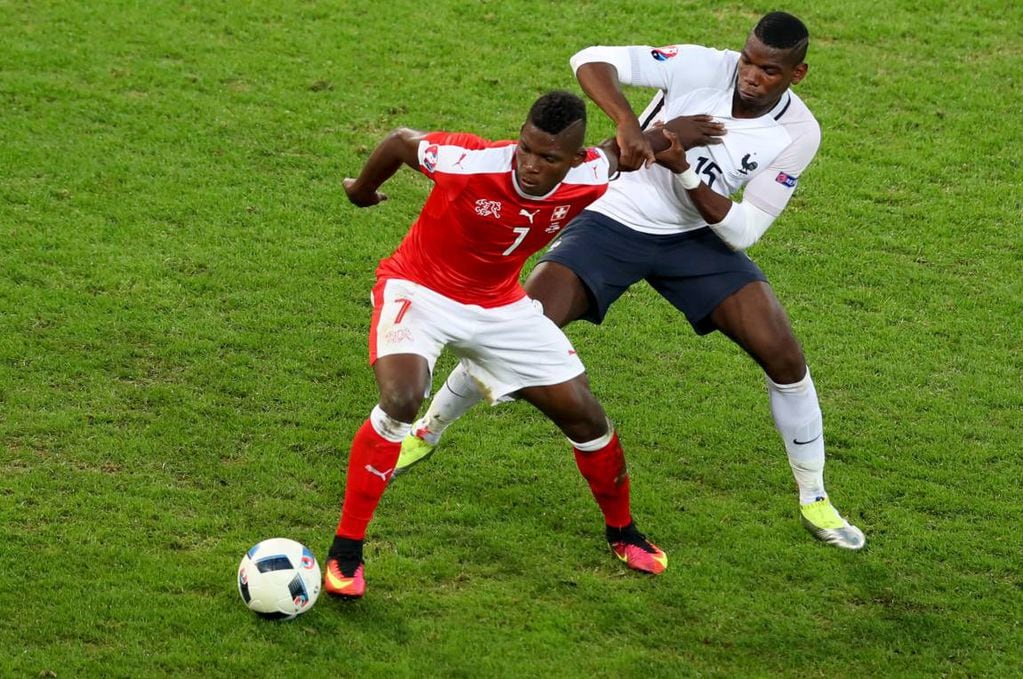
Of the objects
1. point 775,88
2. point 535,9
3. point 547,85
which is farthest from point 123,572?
point 535,9

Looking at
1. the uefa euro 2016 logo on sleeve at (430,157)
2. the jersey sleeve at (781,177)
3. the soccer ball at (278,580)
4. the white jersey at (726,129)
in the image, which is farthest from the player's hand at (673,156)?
the soccer ball at (278,580)

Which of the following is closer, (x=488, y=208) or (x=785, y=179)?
(x=488, y=208)

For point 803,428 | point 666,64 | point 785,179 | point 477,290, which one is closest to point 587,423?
point 477,290

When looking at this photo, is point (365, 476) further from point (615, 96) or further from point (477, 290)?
point (615, 96)

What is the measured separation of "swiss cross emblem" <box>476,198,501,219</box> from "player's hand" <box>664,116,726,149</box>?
3.73ft

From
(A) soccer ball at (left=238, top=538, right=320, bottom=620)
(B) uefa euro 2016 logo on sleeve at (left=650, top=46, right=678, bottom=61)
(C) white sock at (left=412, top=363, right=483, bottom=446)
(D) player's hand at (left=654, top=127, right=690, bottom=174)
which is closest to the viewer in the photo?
(A) soccer ball at (left=238, top=538, right=320, bottom=620)

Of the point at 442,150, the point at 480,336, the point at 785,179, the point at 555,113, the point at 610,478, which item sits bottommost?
the point at 610,478

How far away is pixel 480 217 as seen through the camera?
704cm

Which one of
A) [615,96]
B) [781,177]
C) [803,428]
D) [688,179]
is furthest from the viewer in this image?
[803,428]

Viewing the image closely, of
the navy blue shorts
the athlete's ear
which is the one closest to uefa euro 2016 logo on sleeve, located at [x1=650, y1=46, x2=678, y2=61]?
the athlete's ear

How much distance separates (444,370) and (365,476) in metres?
2.62

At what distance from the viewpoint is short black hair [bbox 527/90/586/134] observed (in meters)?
6.74

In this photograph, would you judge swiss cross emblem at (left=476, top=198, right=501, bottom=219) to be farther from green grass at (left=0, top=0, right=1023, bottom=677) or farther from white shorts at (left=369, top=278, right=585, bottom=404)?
green grass at (left=0, top=0, right=1023, bottom=677)

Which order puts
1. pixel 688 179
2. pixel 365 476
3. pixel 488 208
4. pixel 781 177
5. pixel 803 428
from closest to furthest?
pixel 488 208
pixel 365 476
pixel 688 179
pixel 781 177
pixel 803 428
